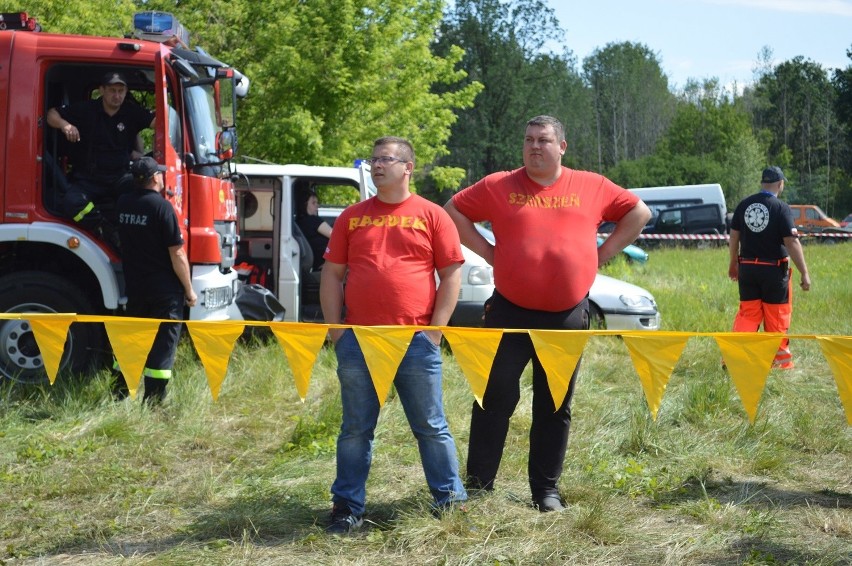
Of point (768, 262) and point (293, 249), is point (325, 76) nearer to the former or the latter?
point (293, 249)

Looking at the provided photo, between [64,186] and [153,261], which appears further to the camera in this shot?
[64,186]

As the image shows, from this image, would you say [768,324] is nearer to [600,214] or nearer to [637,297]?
[637,297]

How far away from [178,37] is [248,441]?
3.82m

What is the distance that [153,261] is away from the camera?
686cm

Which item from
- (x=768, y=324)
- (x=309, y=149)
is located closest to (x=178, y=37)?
(x=768, y=324)

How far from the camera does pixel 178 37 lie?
8.37 m

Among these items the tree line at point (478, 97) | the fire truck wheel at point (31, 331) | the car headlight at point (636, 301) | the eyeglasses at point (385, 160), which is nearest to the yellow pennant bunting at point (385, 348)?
the eyeglasses at point (385, 160)

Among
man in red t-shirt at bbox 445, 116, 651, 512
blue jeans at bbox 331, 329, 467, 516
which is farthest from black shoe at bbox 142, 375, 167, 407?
man in red t-shirt at bbox 445, 116, 651, 512

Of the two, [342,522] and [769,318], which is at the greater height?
[769,318]

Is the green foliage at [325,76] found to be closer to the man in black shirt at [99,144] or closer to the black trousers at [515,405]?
the man in black shirt at [99,144]

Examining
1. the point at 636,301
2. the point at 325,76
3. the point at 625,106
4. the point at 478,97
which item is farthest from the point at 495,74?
the point at 636,301

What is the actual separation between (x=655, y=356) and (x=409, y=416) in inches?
50.1

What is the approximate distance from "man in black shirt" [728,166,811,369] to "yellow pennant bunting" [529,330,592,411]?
4.34m

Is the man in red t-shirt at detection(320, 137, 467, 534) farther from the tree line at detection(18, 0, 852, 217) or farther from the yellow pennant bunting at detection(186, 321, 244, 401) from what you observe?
the tree line at detection(18, 0, 852, 217)
